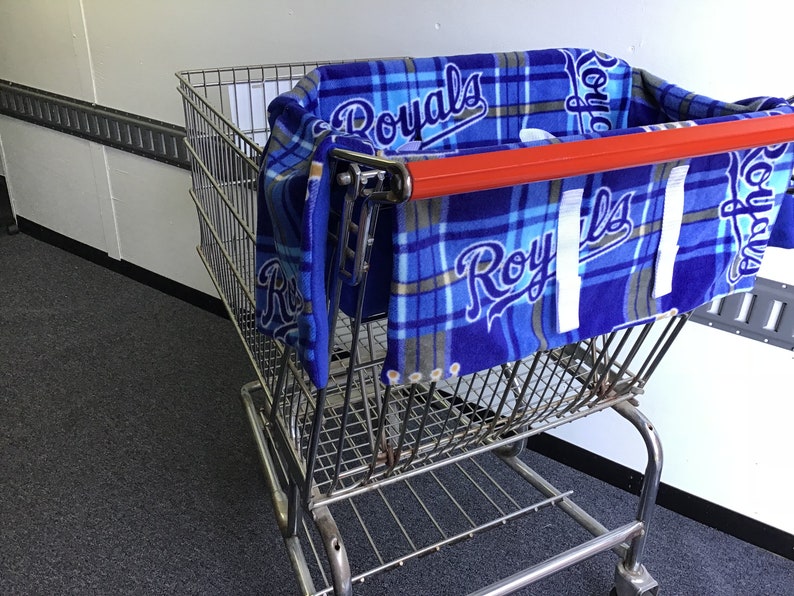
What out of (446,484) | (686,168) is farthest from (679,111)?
(446,484)

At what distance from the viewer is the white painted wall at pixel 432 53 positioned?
3.95 ft

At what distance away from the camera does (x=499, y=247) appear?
701mm

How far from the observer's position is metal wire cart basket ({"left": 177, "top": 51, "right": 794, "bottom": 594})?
0.63 meters

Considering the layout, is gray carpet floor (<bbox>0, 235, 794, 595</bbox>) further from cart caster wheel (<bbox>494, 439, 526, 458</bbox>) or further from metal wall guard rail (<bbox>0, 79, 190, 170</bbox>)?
metal wall guard rail (<bbox>0, 79, 190, 170</bbox>)

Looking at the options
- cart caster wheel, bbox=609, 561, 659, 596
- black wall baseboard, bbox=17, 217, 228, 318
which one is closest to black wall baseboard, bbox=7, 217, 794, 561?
cart caster wheel, bbox=609, 561, 659, 596

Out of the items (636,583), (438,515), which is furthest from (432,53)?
(636,583)

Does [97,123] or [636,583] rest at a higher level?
[97,123]

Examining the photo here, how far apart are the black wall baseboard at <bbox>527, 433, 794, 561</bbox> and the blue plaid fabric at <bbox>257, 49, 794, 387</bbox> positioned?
31.8 inches

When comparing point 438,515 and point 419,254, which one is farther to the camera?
point 438,515

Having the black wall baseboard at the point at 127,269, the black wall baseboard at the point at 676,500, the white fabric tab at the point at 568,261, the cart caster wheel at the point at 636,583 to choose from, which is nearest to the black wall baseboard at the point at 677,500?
the black wall baseboard at the point at 676,500

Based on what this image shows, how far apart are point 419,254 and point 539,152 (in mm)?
150

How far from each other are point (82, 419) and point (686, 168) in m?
1.58

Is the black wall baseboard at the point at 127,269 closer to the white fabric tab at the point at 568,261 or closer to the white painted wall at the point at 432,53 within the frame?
the white painted wall at the point at 432,53

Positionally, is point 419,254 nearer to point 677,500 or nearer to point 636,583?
point 636,583
